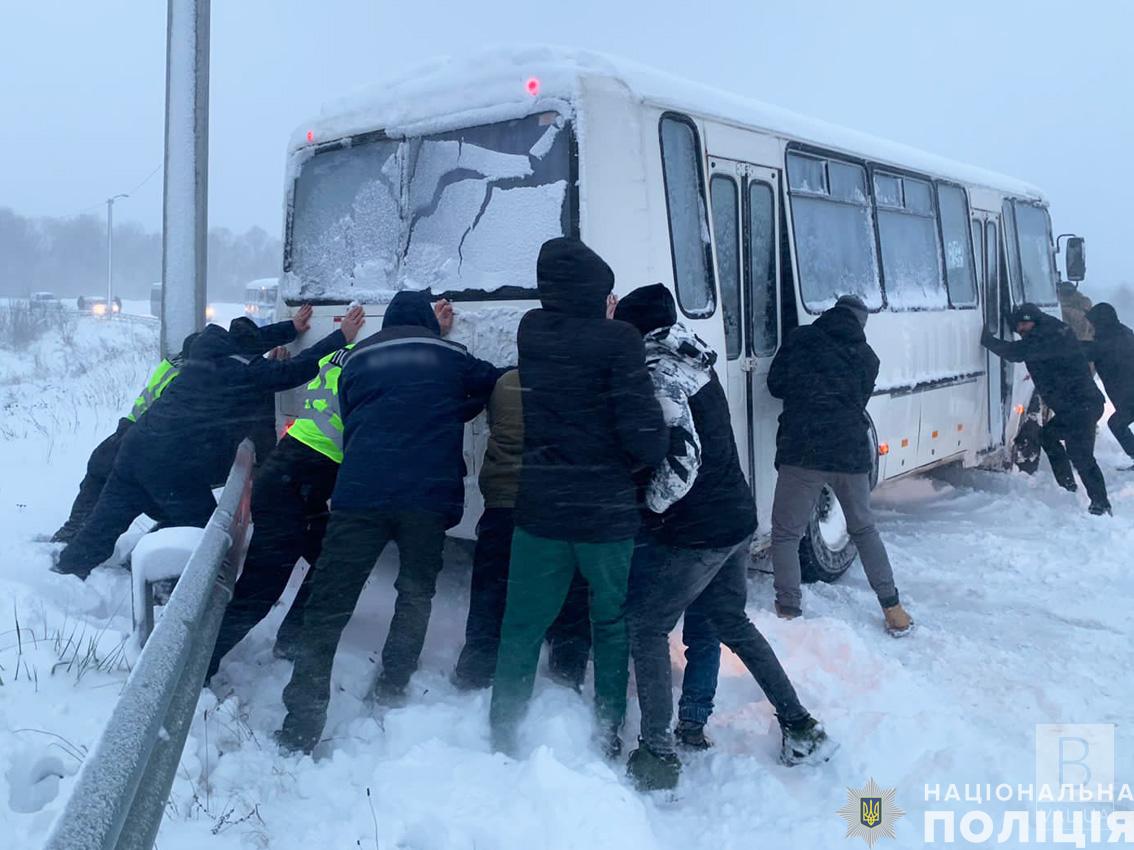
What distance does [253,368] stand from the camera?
489 centimetres

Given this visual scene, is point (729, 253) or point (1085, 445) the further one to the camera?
point (1085, 445)

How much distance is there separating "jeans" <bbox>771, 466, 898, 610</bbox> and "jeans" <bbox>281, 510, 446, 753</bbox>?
2274 millimetres

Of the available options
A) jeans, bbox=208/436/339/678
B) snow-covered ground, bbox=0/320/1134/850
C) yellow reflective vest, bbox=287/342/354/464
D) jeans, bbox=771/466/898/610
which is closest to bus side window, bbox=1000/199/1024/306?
snow-covered ground, bbox=0/320/1134/850

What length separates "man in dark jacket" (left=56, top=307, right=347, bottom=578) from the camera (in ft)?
15.8

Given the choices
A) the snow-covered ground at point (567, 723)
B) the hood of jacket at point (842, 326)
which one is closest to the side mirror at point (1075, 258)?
the snow-covered ground at point (567, 723)

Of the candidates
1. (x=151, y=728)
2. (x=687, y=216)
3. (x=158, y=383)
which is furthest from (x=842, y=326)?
(x=151, y=728)

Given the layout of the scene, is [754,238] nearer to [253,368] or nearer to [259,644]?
[253,368]

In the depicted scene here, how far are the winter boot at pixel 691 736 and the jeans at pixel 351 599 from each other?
1.22 meters

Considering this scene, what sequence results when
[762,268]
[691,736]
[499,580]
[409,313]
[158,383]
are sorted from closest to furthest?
[691,736], [409,313], [499,580], [158,383], [762,268]

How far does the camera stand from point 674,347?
3.62 metres

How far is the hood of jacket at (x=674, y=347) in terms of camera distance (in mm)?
3627

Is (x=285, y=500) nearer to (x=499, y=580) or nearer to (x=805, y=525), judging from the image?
(x=499, y=580)

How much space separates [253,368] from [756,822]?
A: 334 cm

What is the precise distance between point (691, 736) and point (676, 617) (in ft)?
2.02
